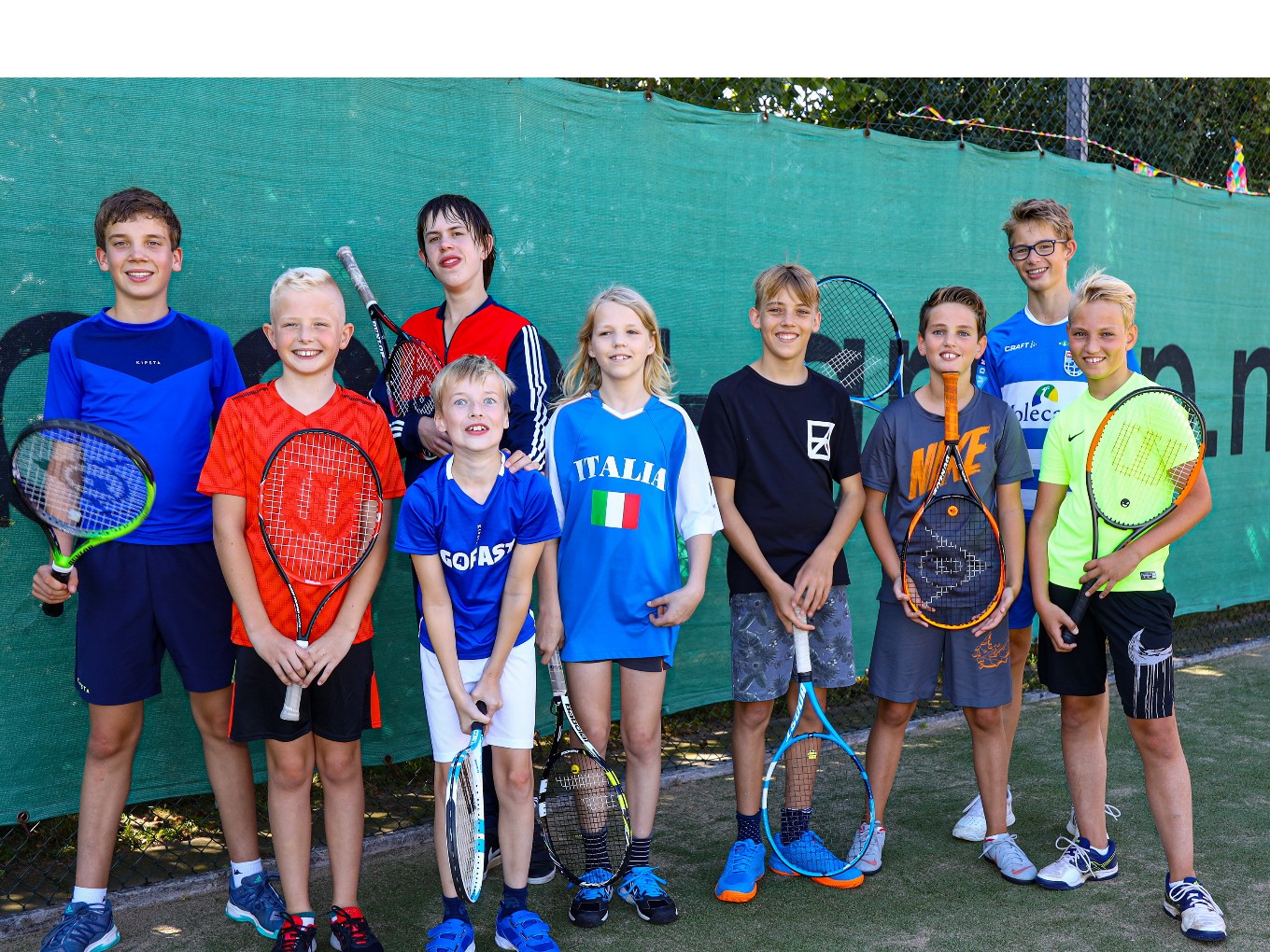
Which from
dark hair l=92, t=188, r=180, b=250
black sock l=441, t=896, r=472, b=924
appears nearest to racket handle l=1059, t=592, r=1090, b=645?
black sock l=441, t=896, r=472, b=924

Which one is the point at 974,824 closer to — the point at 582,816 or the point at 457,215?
the point at 582,816

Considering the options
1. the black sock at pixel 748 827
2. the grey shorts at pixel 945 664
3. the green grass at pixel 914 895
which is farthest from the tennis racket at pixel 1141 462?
the black sock at pixel 748 827

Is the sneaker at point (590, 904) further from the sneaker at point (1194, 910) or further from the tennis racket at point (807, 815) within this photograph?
the sneaker at point (1194, 910)

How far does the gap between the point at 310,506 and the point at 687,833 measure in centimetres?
145

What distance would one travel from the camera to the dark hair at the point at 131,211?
2.29m

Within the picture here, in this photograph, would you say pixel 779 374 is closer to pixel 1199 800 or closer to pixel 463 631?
pixel 463 631

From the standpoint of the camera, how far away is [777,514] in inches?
101

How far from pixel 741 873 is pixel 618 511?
928mm

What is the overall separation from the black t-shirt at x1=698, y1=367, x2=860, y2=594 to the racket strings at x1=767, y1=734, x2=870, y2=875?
446 mm

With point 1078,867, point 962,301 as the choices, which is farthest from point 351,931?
point 962,301

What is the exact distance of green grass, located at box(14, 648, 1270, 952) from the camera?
2279 millimetres

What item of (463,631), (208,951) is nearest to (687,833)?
(463,631)

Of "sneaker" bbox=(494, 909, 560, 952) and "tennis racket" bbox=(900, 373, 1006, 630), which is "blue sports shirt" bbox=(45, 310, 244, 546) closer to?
"sneaker" bbox=(494, 909, 560, 952)

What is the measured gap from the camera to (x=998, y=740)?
261cm
